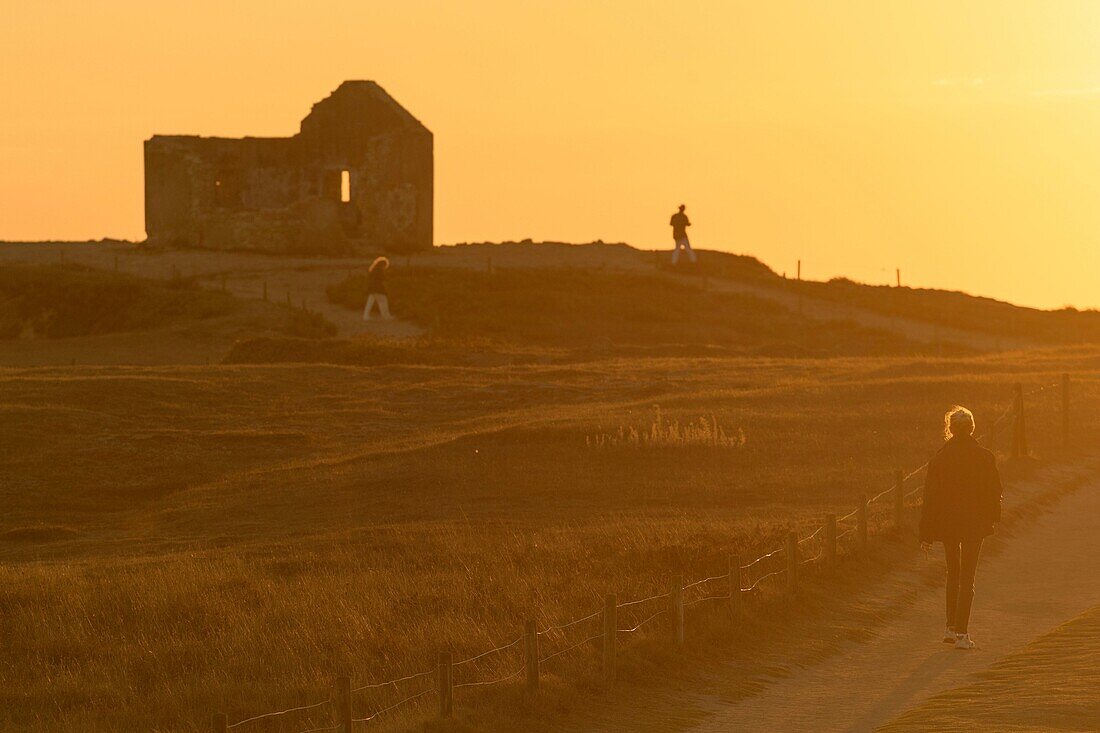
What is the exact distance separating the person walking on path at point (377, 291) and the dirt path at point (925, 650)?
110ft

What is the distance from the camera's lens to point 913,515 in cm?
2273

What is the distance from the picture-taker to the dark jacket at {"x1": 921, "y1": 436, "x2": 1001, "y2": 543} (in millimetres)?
15219

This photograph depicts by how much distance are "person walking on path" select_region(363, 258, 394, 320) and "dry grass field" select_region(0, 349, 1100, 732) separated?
828cm

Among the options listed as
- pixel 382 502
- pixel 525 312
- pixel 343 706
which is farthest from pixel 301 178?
pixel 343 706

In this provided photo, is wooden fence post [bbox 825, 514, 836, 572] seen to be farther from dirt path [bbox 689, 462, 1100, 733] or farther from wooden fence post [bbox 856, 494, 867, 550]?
wooden fence post [bbox 856, 494, 867, 550]

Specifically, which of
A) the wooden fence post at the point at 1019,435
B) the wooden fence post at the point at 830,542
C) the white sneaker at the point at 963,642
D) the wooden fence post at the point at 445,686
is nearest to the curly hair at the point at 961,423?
the white sneaker at the point at 963,642

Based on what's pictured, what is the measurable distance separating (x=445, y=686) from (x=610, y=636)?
1974mm

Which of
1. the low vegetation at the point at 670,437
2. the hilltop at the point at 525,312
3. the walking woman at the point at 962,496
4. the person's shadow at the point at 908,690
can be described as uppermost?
the hilltop at the point at 525,312

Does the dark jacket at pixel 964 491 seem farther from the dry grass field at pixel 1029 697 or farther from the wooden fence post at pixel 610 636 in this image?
the wooden fence post at pixel 610 636

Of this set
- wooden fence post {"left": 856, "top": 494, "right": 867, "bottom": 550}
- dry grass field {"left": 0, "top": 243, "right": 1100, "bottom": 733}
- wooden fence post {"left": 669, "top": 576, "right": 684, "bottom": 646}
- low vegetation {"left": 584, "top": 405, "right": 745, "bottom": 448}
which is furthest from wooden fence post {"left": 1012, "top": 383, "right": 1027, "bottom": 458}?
wooden fence post {"left": 669, "top": 576, "right": 684, "bottom": 646}

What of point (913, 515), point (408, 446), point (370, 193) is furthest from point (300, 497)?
point (370, 193)

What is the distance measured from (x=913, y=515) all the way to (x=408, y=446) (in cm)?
1334

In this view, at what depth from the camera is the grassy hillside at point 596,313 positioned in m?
55.9

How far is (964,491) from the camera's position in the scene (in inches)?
600
